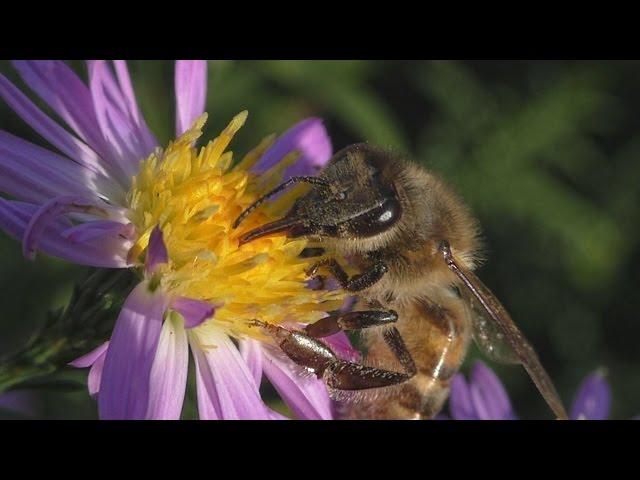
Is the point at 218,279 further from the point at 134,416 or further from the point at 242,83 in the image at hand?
the point at 242,83

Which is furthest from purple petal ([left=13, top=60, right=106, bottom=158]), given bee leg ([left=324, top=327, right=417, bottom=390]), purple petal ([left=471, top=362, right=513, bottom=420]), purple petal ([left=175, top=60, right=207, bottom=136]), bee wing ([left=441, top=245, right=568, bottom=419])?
purple petal ([left=471, top=362, right=513, bottom=420])

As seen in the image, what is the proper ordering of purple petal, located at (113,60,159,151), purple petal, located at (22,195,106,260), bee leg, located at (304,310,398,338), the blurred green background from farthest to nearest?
the blurred green background → purple petal, located at (113,60,159,151) → bee leg, located at (304,310,398,338) → purple petal, located at (22,195,106,260)

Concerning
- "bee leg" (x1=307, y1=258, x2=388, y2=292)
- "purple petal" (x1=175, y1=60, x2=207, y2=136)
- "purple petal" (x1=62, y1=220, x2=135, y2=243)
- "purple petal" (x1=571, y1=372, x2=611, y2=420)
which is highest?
"purple petal" (x1=175, y1=60, x2=207, y2=136)

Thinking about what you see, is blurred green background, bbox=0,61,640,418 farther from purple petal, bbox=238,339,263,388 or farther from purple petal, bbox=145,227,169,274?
purple petal, bbox=145,227,169,274

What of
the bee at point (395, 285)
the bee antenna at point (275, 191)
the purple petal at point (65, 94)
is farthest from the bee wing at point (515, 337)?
the purple petal at point (65, 94)

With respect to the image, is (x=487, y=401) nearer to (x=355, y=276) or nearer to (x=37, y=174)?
(x=355, y=276)
